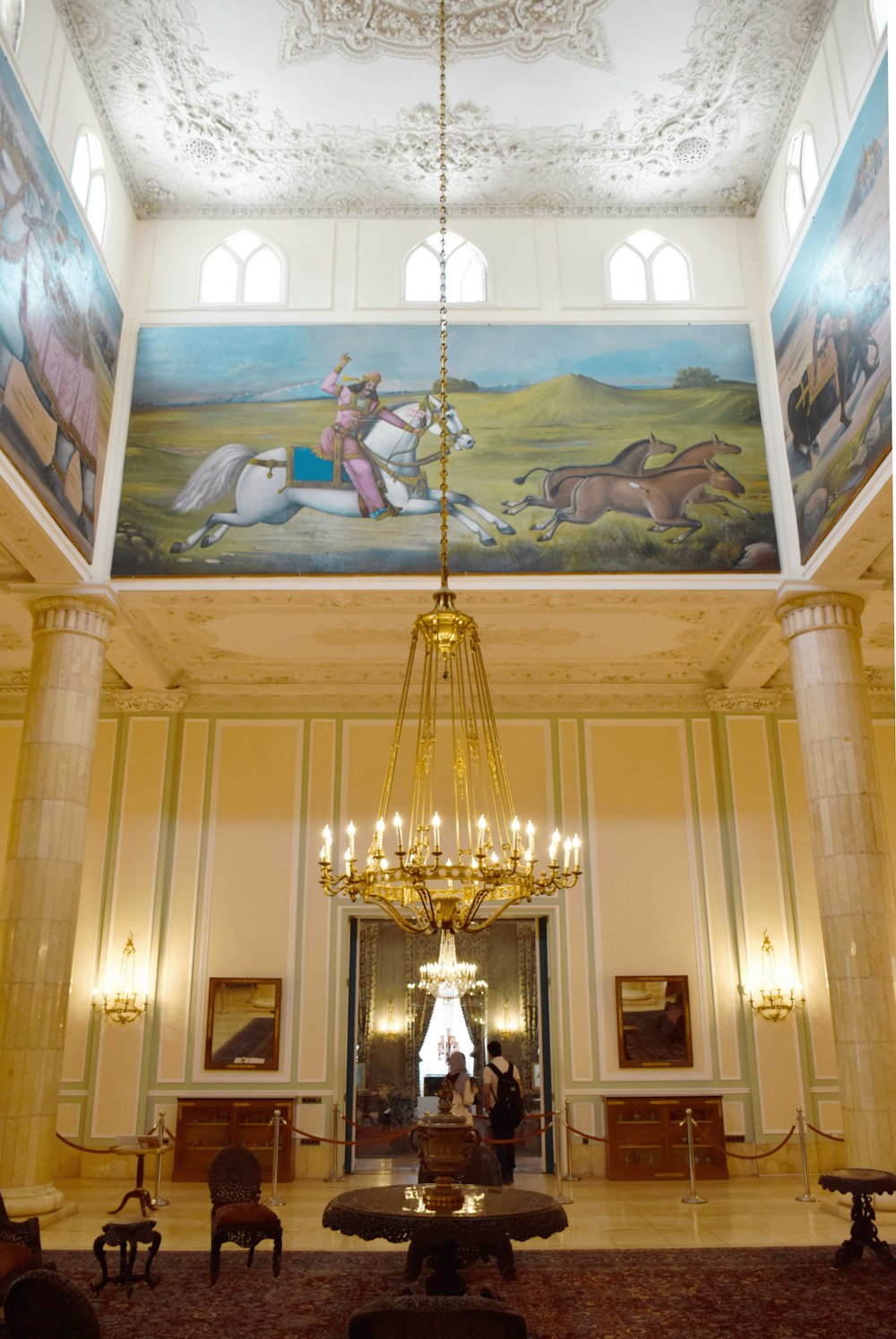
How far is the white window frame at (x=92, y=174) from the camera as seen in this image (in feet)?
38.6

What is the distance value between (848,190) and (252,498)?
23.2 ft

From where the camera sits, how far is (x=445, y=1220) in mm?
6637

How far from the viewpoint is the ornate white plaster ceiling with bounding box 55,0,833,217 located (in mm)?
11430

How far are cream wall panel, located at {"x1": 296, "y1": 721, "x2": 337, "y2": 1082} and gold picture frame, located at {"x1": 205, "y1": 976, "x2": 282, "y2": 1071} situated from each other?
36 centimetres

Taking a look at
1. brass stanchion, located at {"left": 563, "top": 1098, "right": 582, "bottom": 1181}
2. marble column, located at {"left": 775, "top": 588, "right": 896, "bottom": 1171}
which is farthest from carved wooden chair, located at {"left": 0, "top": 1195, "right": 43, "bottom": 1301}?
brass stanchion, located at {"left": 563, "top": 1098, "right": 582, "bottom": 1181}

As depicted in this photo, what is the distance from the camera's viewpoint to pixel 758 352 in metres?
13.1

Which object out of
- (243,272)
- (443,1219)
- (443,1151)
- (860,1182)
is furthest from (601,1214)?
(243,272)

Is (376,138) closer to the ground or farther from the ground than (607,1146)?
farther from the ground

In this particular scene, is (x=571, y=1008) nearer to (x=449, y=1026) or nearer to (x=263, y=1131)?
(x=263, y=1131)

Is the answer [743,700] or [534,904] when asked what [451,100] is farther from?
[534,904]

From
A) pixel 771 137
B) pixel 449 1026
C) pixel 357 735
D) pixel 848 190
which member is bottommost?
pixel 449 1026

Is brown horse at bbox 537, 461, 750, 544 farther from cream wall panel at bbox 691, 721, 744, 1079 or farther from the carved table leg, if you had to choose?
the carved table leg

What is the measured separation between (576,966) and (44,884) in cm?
721

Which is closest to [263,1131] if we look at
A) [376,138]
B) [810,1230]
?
[810,1230]
